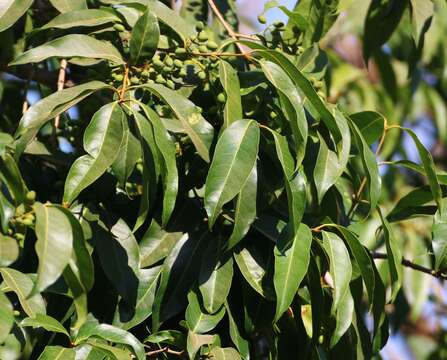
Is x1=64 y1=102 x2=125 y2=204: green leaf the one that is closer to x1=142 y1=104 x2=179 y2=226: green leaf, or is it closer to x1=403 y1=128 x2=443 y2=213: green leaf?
x1=142 y1=104 x2=179 y2=226: green leaf

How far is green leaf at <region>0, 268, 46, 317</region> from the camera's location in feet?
3.94

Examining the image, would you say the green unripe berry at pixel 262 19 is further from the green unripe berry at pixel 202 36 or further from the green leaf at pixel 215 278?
the green leaf at pixel 215 278

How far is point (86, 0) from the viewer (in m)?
1.53

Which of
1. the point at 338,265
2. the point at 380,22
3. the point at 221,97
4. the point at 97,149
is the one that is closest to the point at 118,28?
the point at 221,97

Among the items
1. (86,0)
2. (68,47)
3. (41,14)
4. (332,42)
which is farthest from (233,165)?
(332,42)

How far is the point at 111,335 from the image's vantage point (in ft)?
4.00

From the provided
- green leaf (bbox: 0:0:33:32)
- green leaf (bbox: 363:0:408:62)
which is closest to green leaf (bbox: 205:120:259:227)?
green leaf (bbox: 0:0:33:32)

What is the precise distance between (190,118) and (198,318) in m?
0.29

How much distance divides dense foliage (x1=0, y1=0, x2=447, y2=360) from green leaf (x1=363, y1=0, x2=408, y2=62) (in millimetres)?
417

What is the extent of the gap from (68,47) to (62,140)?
44cm

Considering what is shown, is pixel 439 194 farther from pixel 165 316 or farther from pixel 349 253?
pixel 165 316

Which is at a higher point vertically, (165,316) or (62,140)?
(62,140)

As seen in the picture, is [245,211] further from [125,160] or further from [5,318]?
[5,318]

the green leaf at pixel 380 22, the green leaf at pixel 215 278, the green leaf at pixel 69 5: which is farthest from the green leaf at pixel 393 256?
the green leaf at pixel 380 22
